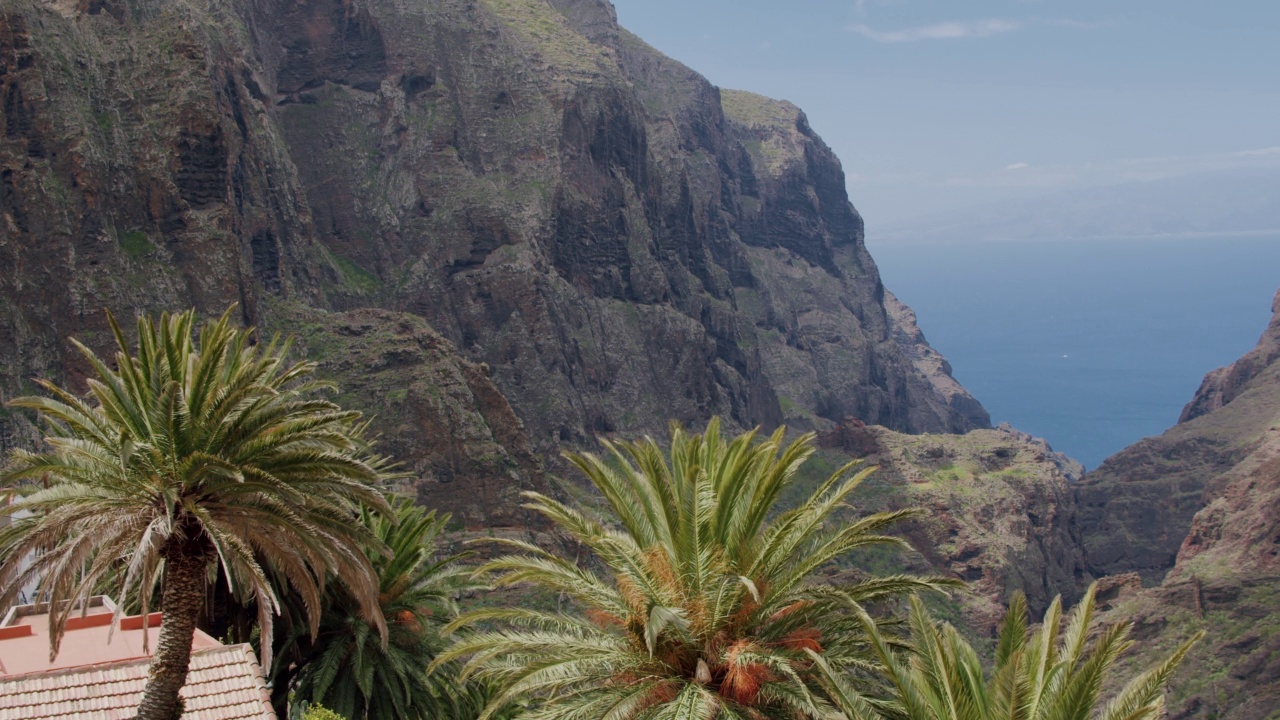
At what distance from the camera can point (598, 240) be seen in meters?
186

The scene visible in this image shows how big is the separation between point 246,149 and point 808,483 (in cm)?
7231

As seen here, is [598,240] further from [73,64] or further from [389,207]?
[73,64]

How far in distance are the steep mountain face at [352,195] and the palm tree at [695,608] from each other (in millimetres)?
75545

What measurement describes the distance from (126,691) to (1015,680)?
64.9 feet

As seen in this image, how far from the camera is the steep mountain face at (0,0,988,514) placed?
363ft

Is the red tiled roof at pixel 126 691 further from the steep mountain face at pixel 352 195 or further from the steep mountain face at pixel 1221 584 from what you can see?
the steep mountain face at pixel 352 195

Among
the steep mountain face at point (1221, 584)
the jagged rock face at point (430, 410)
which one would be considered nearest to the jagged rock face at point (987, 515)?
the steep mountain face at point (1221, 584)

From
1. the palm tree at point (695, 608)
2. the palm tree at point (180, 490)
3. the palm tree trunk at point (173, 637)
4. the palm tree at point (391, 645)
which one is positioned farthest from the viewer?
the palm tree at point (391, 645)

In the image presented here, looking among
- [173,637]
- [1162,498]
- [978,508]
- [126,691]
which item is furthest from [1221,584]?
[173,637]

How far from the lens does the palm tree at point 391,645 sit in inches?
1615

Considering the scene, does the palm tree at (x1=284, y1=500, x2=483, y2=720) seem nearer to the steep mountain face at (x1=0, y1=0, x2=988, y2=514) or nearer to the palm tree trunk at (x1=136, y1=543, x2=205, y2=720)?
the palm tree trunk at (x1=136, y1=543, x2=205, y2=720)

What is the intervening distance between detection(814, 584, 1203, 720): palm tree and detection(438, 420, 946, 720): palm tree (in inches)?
56.0

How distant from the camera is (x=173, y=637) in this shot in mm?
28328

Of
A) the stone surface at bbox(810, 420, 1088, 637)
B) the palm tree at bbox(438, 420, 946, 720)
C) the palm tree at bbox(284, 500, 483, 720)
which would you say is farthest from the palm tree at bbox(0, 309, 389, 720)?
the stone surface at bbox(810, 420, 1088, 637)
